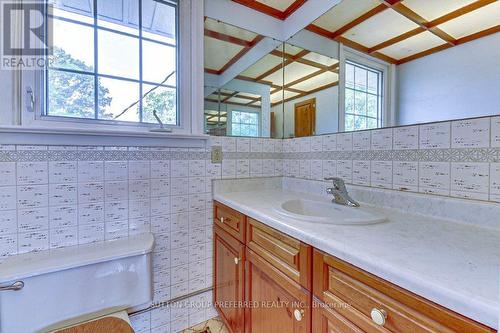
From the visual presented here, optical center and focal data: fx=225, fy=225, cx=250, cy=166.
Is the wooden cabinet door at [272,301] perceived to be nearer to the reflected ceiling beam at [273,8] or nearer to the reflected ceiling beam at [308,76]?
the reflected ceiling beam at [308,76]

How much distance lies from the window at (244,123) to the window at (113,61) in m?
0.39

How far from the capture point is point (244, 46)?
1623 millimetres

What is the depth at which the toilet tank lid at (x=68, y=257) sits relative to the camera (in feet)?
2.84

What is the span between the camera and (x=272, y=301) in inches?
34.8

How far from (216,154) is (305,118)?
660 millimetres

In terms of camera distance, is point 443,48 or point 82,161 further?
point 82,161

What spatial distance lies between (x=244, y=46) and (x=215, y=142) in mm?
756

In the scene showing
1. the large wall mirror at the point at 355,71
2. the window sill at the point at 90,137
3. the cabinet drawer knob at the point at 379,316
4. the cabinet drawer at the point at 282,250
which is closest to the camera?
the cabinet drawer knob at the point at 379,316

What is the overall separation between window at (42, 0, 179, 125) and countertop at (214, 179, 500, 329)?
949mm

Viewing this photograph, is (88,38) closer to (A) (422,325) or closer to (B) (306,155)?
(B) (306,155)

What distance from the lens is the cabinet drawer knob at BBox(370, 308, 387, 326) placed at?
49 cm

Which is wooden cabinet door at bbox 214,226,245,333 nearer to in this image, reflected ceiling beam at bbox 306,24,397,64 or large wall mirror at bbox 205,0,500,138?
large wall mirror at bbox 205,0,500,138

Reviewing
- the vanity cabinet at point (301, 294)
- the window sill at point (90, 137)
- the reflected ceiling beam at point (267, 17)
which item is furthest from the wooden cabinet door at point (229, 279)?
the reflected ceiling beam at point (267, 17)

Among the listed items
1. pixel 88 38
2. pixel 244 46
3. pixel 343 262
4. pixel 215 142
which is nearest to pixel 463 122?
pixel 343 262
